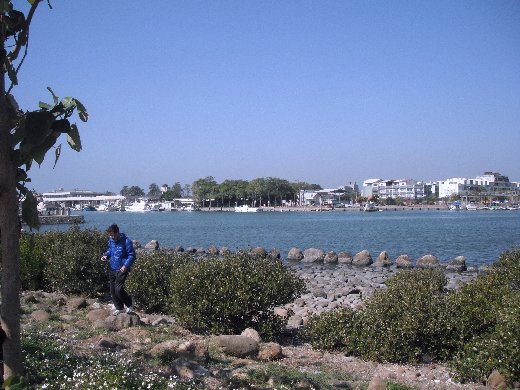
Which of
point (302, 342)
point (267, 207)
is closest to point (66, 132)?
point (302, 342)

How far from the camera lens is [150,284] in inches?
541

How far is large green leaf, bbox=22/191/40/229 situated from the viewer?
4.33 metres

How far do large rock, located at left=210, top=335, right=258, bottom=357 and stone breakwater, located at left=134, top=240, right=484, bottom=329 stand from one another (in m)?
3.49

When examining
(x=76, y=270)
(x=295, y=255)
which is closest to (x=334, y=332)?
(x=76, y=270)

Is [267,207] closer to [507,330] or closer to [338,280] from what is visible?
[338,280]

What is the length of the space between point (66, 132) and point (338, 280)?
78.3 ft

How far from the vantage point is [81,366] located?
591 centimetres

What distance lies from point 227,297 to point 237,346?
211cm

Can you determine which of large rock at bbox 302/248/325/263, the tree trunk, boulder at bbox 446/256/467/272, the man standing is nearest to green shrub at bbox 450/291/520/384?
the tree trunk

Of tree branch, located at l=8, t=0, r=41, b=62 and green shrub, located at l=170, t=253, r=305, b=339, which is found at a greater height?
tree branch, located at l=8, t=0, r=41, b=62

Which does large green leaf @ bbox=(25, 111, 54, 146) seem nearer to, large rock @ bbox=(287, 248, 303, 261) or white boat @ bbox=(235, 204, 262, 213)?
large rock @ bbox=(287, 248, 303, 261)

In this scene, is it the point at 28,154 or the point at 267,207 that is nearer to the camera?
the point at 28,154

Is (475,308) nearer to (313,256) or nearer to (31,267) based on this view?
(31,267)

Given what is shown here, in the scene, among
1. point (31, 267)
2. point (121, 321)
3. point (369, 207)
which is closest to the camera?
point (121, 321)
